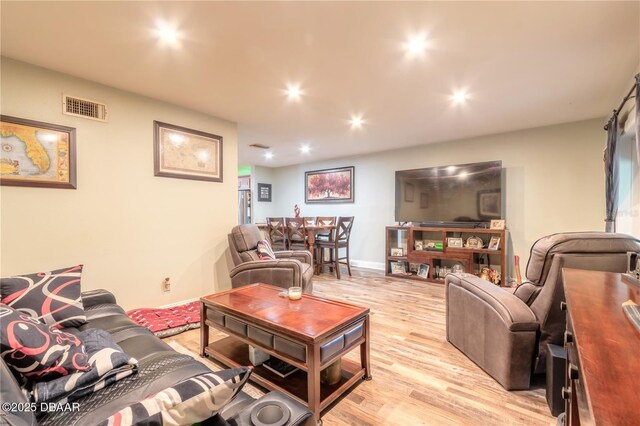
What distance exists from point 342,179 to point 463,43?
404 centimetres

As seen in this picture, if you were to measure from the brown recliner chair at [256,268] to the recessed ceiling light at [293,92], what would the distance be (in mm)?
1616

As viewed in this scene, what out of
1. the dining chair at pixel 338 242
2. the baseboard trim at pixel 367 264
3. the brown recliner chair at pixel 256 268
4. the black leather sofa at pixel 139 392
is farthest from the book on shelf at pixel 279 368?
the baseboard trim at pixel 367 264

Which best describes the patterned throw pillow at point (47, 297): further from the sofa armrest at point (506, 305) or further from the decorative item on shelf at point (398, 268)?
the decorative item on shelf at point (398, 268)

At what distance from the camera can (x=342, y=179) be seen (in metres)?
5.98

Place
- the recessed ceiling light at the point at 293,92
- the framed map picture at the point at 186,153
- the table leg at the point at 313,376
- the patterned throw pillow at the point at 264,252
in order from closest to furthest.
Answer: the table leg at the point at 313,376 < the recessed ceiling light at the point at 293,92 < the framed map picture at the point at 186,153 < the patterned throw pillow at the point at 264,252

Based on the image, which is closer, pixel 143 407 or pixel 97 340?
pixel 143 407

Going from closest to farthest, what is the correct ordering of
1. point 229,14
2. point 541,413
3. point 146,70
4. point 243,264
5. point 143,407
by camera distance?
point 143,407, point 541,413, point 229,14, point 146,70, point 243,264

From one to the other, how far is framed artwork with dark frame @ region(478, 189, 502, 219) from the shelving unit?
266mm

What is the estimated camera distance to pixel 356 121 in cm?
372

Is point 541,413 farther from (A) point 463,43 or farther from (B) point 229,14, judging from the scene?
(B) point 229,14

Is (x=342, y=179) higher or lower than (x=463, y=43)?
lower

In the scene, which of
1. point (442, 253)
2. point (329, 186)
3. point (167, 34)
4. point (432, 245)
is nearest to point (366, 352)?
point (167, 34)

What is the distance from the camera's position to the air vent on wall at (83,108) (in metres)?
2.45

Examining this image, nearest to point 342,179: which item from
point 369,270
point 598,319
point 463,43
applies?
point 369,270
